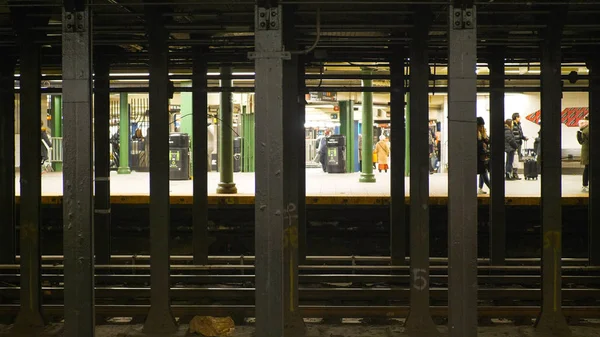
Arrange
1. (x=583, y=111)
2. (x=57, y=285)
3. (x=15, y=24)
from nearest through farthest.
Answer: (x=15, y=24)
(x=57, y=285)
(x=583, y=111)

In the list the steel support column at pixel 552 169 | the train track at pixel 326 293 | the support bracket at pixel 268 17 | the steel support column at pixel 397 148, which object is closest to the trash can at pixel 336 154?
the train track at pixel 326 293

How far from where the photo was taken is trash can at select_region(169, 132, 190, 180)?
1650 cm

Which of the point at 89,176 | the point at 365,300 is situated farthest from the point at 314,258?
the point at 89,176

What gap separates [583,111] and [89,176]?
19729mm

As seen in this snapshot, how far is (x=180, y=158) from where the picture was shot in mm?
16641

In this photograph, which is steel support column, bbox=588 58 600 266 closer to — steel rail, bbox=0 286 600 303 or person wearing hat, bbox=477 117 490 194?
steel rail, bbox=0 286 600 303

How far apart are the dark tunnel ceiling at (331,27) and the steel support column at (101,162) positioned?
0.85 ft

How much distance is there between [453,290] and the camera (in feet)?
15.1

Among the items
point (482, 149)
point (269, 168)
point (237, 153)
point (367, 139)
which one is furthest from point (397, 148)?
point (237, 153)

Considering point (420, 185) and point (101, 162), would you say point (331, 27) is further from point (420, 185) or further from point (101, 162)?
point (101, 162)

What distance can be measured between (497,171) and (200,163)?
3778 mm

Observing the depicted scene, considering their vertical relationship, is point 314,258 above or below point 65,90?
below

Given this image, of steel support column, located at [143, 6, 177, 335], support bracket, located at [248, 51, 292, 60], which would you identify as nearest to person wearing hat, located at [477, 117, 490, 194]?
steel support column, located at [143, 6, 177, 335]

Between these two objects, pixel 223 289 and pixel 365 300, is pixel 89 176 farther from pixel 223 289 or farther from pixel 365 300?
pixel 365 300
